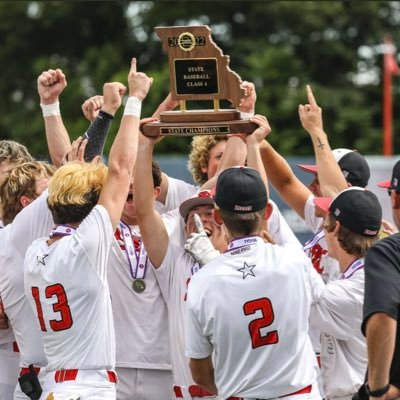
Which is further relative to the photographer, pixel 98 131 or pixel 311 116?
pixel 311 116

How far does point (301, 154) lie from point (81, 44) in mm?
9616

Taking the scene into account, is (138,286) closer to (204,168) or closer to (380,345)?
(204,168)

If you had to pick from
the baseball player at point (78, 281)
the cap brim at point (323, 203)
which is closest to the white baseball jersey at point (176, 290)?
the baseball player at point (78, 281)

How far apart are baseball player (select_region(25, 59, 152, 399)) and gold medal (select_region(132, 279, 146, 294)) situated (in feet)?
2.42

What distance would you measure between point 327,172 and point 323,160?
100mm

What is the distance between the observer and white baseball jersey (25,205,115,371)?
5289mm

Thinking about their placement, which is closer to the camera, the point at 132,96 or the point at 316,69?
the point at 132,96

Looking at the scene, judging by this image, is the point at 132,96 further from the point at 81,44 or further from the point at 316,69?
the point at 81,44

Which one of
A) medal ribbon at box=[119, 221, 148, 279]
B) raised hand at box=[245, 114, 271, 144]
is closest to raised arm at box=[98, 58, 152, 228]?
raised hand at box=[245, 114, 271, 144]

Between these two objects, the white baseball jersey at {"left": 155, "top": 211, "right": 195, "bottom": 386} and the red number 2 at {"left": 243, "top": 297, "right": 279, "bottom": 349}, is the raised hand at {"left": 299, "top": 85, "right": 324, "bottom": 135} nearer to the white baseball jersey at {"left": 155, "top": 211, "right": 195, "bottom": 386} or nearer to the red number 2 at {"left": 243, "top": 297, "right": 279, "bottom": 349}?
the white baseball jersey at {"left": 155, "top": 211, "right": 195, "bottom": 386}

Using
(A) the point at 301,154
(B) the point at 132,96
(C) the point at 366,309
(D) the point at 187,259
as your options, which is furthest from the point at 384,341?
(A) the point at 301,154

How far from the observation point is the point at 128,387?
6199 millimetres

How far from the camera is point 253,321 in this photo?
502 centimetres

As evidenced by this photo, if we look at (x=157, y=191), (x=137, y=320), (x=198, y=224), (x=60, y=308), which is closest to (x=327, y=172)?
Answer: (x=157, y=191)
